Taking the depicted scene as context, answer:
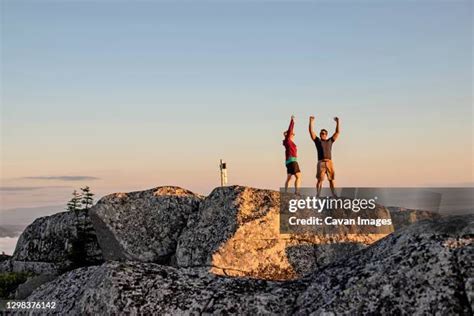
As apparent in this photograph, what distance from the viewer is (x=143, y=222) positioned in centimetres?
2236

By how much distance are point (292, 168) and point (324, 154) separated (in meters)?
1.43

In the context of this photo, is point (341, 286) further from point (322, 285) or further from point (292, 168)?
point (292, 168)

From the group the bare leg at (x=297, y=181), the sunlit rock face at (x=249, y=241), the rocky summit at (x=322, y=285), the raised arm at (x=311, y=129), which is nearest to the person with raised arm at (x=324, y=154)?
the raised arm at (x=311, y=129)

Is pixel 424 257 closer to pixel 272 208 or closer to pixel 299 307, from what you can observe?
pixel 299 307

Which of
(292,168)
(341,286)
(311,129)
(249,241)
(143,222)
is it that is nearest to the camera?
(341,286)

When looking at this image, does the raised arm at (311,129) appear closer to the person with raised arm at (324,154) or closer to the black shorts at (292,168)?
the person with raised arm at (324,154)

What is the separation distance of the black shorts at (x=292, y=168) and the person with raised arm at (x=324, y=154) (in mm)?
954

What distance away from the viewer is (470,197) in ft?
99.1

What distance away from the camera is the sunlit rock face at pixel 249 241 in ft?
61.5

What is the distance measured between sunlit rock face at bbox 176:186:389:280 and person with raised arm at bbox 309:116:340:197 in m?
3.44

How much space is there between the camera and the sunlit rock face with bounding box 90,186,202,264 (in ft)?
72.0

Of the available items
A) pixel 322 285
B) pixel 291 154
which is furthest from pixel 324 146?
pixel 322 285

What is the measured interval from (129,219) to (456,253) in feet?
61.6

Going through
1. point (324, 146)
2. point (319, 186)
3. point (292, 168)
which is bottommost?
point (319, 186)
